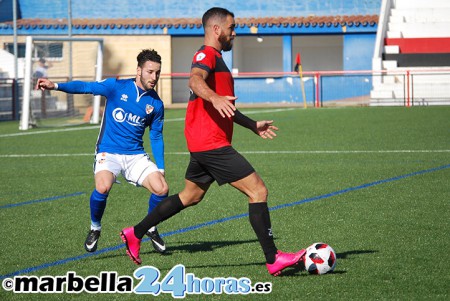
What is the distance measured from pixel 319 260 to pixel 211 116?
4.27 feet

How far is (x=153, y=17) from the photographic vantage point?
3919 centimetres

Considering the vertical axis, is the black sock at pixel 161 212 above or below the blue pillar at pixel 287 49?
below

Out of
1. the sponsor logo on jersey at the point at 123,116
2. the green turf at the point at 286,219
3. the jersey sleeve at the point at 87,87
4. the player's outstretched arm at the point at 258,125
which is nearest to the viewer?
the green turf at the point at 286,219

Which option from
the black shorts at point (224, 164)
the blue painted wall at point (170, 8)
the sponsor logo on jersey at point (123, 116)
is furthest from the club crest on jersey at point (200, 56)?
the blue painted wall at point (170, 8)

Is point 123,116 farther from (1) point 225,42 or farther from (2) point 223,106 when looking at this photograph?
(2) point 223,106

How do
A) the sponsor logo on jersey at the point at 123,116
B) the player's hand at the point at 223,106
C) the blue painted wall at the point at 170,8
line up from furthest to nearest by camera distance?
the blue painted wall at the point at 170,8 → the sponsor logo on jersey at the point at 123,116 → the player's hand at the point at 223,106

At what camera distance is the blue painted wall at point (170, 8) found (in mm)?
38312

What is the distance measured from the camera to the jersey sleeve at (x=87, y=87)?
25.2 feet


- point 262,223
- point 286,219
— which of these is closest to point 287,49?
point 286,219

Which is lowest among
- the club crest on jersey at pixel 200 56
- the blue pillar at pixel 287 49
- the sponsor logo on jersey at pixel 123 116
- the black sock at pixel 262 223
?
the black sock at pixel 262 223

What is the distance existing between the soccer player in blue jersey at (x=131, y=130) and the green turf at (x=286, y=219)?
598 mm

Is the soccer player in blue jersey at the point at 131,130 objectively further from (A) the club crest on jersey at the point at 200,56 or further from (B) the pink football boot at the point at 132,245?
(A) the club crest on jersey at the point at 200,56

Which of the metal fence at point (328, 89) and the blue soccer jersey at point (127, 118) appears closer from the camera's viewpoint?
the blue soccer jersey at point (127, 118)

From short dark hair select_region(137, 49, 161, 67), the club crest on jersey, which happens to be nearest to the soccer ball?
the club crest on jersey
